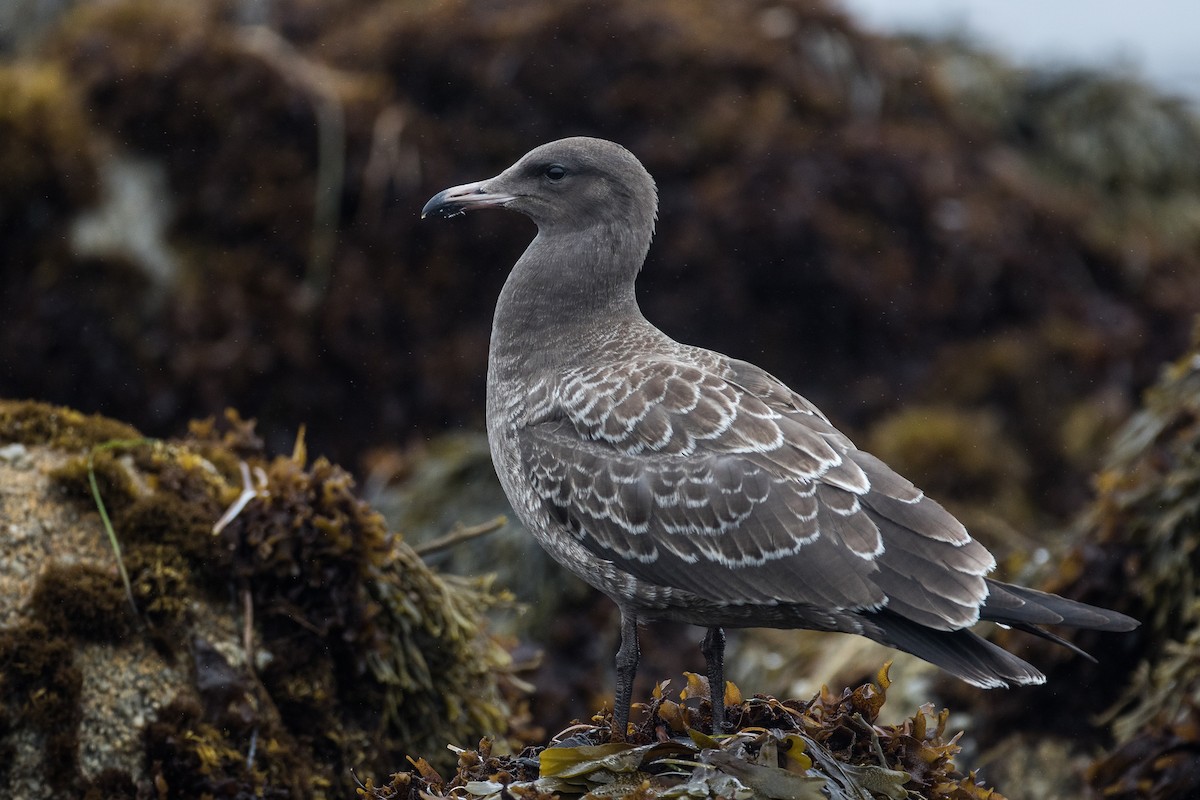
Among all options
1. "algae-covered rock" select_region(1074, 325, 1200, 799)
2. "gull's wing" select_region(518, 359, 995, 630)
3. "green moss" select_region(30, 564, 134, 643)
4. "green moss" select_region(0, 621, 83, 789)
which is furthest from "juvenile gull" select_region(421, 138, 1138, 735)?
"green moss" select_region(0, 621, 83, 789)

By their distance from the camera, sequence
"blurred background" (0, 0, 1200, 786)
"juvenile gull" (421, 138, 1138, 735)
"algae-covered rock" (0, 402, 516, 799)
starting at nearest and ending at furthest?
"juvenile gull" (421, 138, 1138, 735) < "algae-covered rock" (0, 402, 516, 799) < "blurred background" (0, 0, 1200, 786)

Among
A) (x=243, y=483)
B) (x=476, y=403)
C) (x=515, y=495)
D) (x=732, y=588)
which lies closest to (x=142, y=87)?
(x=476, y=403)

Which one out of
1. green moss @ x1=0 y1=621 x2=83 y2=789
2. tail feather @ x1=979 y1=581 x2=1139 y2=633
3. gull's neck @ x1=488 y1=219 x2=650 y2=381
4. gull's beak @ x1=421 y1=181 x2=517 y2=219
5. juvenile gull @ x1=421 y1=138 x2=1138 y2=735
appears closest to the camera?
tail feather @ x1=979 y1=581 x2=1139 y2=633

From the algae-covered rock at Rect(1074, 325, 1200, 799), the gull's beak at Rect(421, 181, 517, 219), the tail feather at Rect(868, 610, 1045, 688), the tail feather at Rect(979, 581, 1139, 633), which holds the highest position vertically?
the gull's beak at Rect(421, 181, 517, 219)

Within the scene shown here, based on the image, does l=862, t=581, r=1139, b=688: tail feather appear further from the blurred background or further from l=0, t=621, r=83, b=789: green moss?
the blurred background

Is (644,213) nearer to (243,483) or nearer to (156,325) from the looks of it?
(243,483)

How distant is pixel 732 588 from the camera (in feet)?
15.3

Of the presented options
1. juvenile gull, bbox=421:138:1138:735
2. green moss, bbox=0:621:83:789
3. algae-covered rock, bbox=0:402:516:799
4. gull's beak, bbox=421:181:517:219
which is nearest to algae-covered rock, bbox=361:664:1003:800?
juvenile gull, bbox=421:138:1138:735

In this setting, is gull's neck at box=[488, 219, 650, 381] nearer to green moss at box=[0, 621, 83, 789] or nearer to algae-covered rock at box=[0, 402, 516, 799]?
algae-covered rock at box=[0, 402, 516, 799]

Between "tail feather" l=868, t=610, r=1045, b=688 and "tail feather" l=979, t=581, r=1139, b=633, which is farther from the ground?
"tail feather" l=979, t=581, r=1139, b=633

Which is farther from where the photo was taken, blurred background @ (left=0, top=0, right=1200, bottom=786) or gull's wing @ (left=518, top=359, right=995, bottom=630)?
blurred background @ (left=0, top=0, right=1200, bottom=786)

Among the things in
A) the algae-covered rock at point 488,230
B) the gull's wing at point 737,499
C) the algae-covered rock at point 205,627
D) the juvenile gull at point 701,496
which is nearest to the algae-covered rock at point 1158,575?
the juvenile gull at point 701,496

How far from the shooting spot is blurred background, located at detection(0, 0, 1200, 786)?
9.65m

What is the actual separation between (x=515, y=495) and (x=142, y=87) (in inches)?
259
